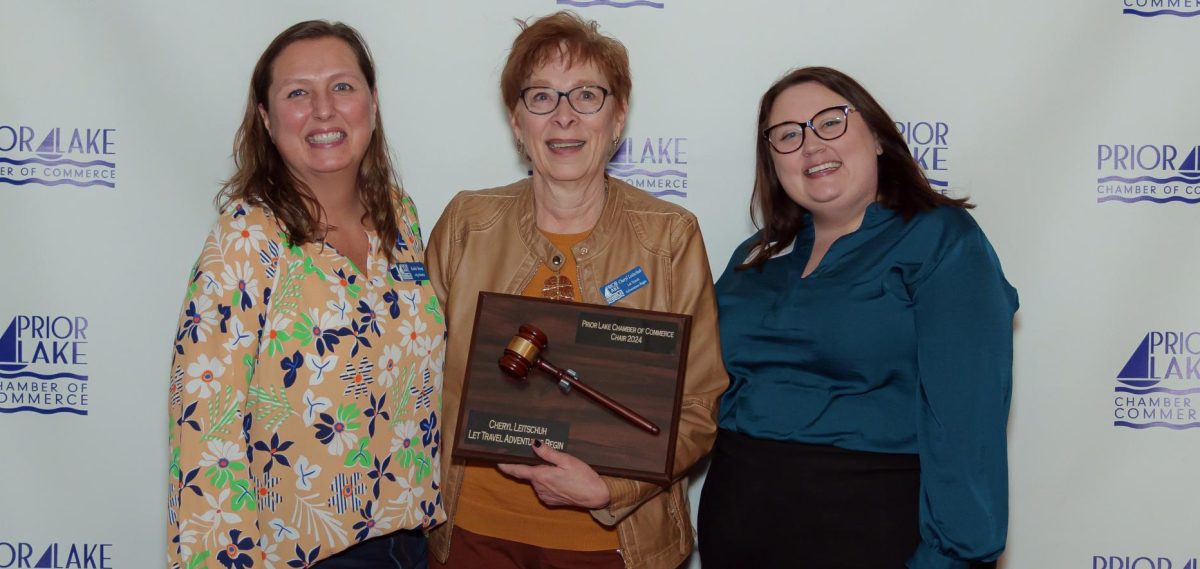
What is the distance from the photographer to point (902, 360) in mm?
1835

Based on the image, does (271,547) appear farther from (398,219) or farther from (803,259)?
(803,259)

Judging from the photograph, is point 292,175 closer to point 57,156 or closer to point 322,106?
point 322,106

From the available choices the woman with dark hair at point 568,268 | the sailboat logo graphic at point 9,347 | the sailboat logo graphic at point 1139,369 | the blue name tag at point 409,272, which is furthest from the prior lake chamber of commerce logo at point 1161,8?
the sailboat logo graphic at point 9,347

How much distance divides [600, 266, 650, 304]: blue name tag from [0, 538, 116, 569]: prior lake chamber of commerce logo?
5.66ft

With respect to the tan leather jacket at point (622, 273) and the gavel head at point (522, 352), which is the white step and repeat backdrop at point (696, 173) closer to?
the tan leather jacket at point (622, 273)

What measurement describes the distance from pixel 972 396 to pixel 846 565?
0.41 metres

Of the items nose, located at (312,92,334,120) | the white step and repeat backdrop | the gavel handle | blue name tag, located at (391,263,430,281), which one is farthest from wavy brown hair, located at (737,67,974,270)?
nose, located at (312,92,334,120)

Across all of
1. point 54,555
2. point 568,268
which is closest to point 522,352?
point 568,268

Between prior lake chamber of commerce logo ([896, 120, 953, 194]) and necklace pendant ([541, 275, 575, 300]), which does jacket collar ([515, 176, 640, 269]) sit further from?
prior lake chamber of commerce logo ([896, 120, 953, 194])

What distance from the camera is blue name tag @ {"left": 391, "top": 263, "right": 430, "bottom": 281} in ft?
6.44

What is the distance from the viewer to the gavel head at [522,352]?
1795mm

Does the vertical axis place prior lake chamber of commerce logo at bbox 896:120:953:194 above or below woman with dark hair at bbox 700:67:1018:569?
above

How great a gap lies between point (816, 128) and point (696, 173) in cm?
70

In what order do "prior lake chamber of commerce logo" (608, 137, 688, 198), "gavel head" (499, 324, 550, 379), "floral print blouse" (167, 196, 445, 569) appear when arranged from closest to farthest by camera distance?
1. "floral print blouse" (167, 196, 445, 569)
2. "gavel head" (499, 324, 550, 379)
3. "prior lake chamber of commerce logo" (608, 137, 688, 198)
